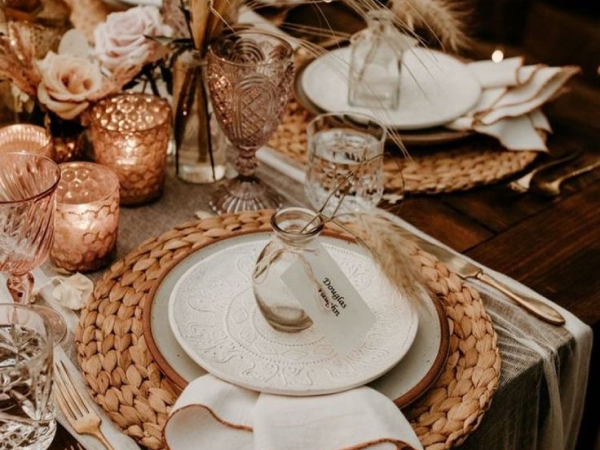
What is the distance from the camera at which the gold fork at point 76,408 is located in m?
0.85

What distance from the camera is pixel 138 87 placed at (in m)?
1.55

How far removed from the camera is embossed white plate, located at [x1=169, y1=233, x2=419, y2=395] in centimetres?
85

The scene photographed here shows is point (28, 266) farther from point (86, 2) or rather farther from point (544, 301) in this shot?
point (86, 2)

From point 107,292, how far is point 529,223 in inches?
25.1

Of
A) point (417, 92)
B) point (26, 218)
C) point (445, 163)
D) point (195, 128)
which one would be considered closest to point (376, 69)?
point (417, 92)

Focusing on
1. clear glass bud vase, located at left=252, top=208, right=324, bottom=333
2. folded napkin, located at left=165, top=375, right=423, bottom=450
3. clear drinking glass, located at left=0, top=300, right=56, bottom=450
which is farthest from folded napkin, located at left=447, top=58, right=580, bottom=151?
clear drinking glass, located at left=0, top=300, right=56, bottom=450

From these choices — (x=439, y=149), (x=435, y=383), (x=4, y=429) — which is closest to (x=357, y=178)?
(x=439, y=149)

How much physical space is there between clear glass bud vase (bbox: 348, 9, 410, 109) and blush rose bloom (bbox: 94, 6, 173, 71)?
0.35 m

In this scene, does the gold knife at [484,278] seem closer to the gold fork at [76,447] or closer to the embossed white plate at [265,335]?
Answer: the embossed white plate at [265,335]

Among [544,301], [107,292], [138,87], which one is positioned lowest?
[138,87]

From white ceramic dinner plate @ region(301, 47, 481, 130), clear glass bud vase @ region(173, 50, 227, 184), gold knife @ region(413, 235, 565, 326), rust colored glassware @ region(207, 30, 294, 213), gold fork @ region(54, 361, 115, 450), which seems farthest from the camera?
white ceramic dinner plate @ region(301, 47, 481, 130)

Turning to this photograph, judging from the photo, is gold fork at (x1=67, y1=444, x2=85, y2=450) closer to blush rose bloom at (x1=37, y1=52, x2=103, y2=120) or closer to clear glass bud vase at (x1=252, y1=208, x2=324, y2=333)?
clear glass bud vase at (x1=252, y1=208, x2=324, y2=333)

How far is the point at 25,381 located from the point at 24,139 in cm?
54

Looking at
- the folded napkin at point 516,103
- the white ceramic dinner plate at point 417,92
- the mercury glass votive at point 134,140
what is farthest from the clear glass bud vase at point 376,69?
the mercury glass votive at point 134,140
